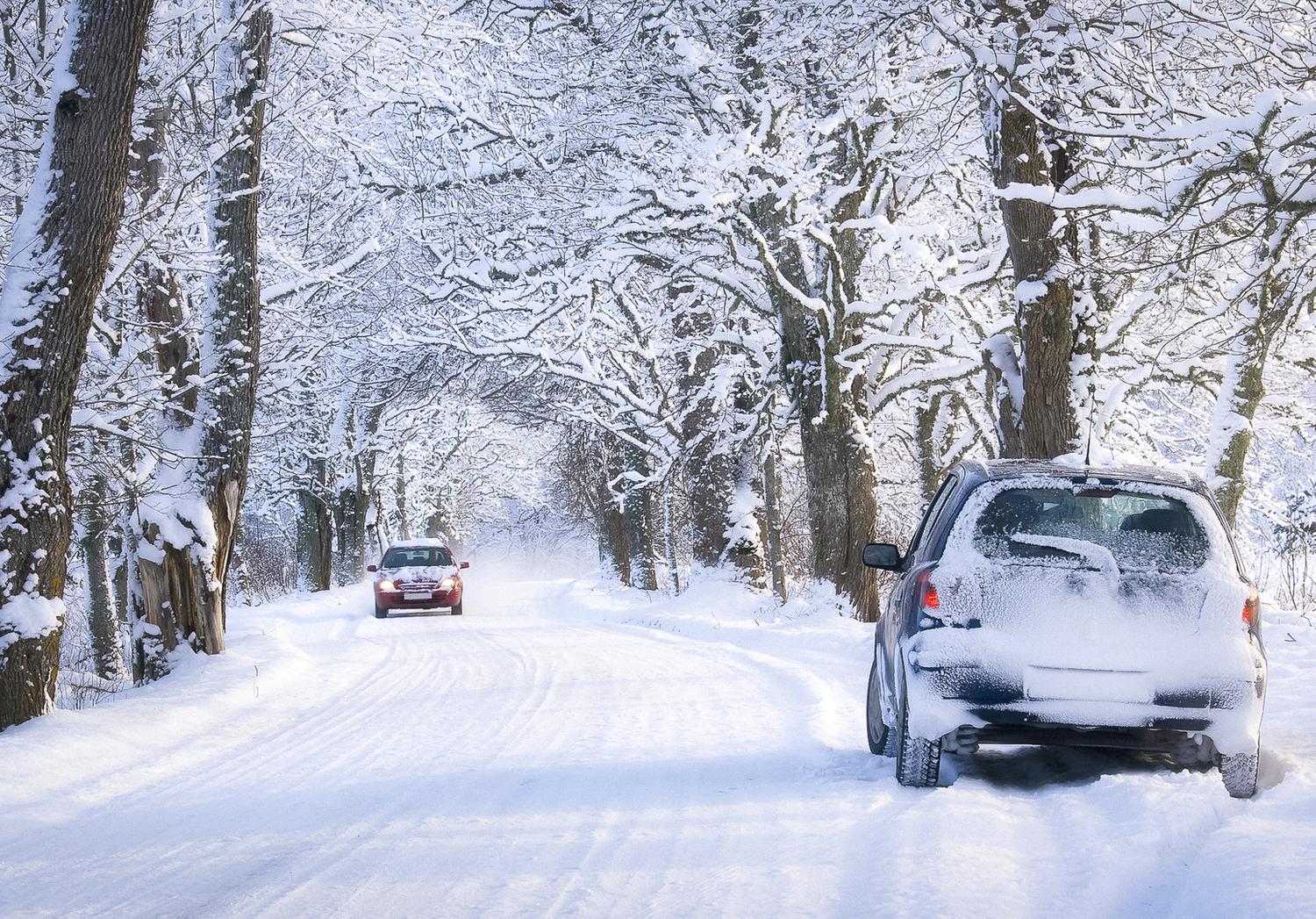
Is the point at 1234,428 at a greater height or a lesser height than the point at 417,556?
greater

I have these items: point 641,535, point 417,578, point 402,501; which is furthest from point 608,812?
point 402,501

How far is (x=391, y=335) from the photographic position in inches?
946

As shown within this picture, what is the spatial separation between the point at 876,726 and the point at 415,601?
20621 millimetres

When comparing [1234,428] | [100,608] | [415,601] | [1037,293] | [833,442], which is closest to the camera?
[1037,293]

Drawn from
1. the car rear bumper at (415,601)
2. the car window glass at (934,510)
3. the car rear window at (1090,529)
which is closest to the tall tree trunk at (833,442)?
the car window glass at (934,510)

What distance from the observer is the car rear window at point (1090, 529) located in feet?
20.9

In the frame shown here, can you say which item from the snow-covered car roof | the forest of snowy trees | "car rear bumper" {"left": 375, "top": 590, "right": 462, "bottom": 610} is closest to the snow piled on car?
the snow-covered car roof

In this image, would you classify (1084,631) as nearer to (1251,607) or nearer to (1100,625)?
(1100,625)

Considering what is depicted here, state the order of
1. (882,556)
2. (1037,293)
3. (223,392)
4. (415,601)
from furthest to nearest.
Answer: (415,601) → (223,392) → (1037,293) → (882,556)

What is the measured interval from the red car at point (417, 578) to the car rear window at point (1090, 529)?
70.1 feet

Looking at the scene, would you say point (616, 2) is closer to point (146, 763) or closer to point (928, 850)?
point (146, 763)

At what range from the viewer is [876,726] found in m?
7.63

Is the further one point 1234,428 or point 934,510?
point 1234,428

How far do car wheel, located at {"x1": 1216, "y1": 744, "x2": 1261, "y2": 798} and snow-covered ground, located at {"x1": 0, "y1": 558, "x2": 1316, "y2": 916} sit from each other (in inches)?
3.5
